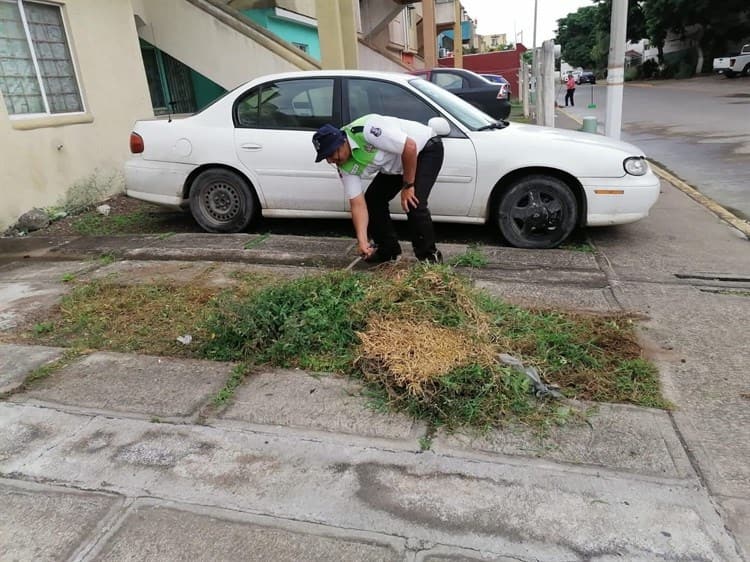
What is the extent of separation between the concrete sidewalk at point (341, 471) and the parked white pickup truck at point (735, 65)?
1461 inches

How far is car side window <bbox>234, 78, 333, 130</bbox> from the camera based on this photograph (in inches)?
223

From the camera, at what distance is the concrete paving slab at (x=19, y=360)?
3.35m

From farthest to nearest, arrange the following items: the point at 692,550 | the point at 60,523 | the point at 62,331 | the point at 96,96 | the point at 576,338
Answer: the point at 96,96 < the point at 62,331 < the point at 576,338 < the point at 60,523 < the point at 692,550

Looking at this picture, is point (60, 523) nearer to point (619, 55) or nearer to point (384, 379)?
point (384, 379)

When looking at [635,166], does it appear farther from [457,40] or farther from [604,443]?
[457,40]

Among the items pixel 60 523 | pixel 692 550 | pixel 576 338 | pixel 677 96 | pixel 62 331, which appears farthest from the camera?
pixel 677 96

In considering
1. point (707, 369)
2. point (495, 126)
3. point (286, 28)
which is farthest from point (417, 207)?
point (286, 28)

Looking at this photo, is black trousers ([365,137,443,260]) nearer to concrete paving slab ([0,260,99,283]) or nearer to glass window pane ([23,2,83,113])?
concrete paving slab ([0,260,99,283])

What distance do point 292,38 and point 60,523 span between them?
14.1 m

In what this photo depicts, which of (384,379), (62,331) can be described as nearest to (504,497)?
(384,379)

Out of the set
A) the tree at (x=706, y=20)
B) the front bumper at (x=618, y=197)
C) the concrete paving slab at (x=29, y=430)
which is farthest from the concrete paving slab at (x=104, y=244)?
the tree at (x=706, y=20)

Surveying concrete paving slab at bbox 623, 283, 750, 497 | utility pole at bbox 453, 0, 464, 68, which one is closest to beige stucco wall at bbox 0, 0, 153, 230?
concrete paving slab at bbox 623, 283, 750, 497

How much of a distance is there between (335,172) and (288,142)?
55cm

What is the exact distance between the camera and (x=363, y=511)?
231 centimetres
